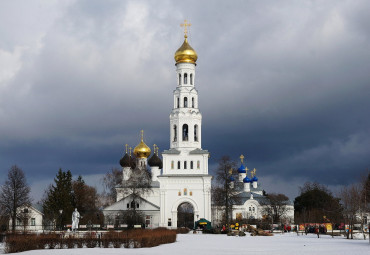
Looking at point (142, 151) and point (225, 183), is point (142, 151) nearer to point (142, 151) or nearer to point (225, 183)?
point (142, 151)

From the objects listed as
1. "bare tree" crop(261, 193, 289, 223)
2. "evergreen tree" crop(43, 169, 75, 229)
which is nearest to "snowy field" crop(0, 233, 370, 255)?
"evergreen tree" crop(43, 169, 75, 229)

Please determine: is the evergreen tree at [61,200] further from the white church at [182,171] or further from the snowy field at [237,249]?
the snowy field at [237,249]

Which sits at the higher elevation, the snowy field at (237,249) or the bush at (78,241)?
the bush at (78,241)

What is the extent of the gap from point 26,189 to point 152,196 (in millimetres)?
23869

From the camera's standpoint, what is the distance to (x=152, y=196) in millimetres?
77625

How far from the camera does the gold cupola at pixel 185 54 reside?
65938 mm

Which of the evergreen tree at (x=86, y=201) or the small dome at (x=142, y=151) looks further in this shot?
the small dome at (x=142, y=151)

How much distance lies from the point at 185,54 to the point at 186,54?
122 millimetres

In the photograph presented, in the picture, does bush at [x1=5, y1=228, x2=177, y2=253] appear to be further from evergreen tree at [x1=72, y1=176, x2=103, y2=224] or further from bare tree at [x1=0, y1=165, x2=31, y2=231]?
evergreen tree at [x1=72, y1=176, x2=103, y2=224]

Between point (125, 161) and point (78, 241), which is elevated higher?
point (125, 161)

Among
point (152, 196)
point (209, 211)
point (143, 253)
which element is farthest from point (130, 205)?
point (143, 253)

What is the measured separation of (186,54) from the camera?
65875 mm

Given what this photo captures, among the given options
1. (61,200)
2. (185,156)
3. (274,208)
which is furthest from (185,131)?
(274,208)

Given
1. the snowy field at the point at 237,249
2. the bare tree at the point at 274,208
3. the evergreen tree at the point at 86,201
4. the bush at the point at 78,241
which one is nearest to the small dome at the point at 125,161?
the evergreen tree at the point at 86,201
